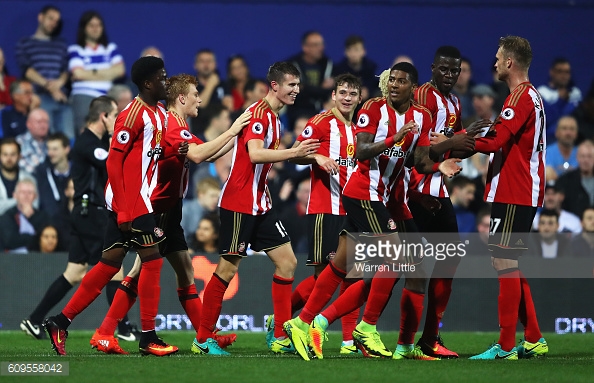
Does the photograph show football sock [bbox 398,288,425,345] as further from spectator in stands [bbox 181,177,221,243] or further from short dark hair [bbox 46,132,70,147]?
short dark hair [bbox 46,132,70,147]

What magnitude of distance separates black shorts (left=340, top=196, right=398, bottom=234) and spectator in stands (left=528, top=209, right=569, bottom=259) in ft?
13.9

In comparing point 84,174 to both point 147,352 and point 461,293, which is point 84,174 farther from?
point 461,293

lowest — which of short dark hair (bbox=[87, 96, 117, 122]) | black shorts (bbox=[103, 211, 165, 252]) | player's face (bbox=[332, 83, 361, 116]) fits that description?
black shorts (bbox=[103, 211, 165, 252])

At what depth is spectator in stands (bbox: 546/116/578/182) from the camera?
12914mm

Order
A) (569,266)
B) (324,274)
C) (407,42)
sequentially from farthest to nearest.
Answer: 1. (407,42)
2. (569,266)
3. (324,274)

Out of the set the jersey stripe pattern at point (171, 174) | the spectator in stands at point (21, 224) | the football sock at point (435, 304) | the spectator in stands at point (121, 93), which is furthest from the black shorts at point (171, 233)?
the spectator in stands at point (121, 93)

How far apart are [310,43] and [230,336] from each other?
5.64 m

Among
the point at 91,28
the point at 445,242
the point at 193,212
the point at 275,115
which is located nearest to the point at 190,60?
the point at 91,28

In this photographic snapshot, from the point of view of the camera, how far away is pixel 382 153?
297 inches

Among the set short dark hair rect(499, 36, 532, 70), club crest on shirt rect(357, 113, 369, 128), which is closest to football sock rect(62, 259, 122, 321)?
club crest on shirt rect(357, 113, 369, 128)

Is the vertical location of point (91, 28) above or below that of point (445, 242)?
above

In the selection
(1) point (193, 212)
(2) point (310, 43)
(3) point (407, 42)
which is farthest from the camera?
(3) point (407, 42)

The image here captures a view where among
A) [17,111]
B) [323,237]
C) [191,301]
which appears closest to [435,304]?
[323,237]

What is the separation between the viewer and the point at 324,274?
299 inches
